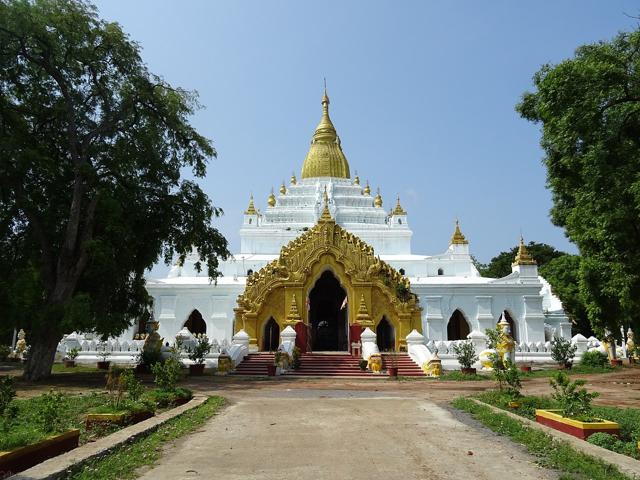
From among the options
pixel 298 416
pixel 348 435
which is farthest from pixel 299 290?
pixel 348 435

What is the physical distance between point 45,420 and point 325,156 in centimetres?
4660

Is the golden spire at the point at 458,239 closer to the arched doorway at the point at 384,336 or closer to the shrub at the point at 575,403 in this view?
the arched doorway at the point at 384,336

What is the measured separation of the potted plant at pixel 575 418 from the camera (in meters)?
7.38

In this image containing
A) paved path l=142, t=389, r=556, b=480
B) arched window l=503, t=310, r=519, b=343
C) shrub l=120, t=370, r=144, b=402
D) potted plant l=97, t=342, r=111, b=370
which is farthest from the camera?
arched window l=503, t=310, r=519, b=343

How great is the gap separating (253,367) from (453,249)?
77.5 feet

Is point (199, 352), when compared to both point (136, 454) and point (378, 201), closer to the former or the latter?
point (136, 454)

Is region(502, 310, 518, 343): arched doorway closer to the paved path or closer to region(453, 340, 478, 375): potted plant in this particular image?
region(453, 340, 478, 375): potted plant

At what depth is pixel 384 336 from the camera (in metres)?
28.1

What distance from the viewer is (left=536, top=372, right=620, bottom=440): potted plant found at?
7.38 meters

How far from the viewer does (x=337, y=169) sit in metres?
51.3

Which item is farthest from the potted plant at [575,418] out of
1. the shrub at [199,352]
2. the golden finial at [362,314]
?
the golden finial at [362,314]

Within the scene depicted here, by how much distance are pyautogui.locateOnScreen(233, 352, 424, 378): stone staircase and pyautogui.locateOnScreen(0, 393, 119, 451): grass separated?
9823 millimetres

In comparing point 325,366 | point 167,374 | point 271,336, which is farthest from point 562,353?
point 167,374

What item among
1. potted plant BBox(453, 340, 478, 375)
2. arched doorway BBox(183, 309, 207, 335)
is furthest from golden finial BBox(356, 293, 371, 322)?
arched doorway BBox(183, 309, 207, 335)
